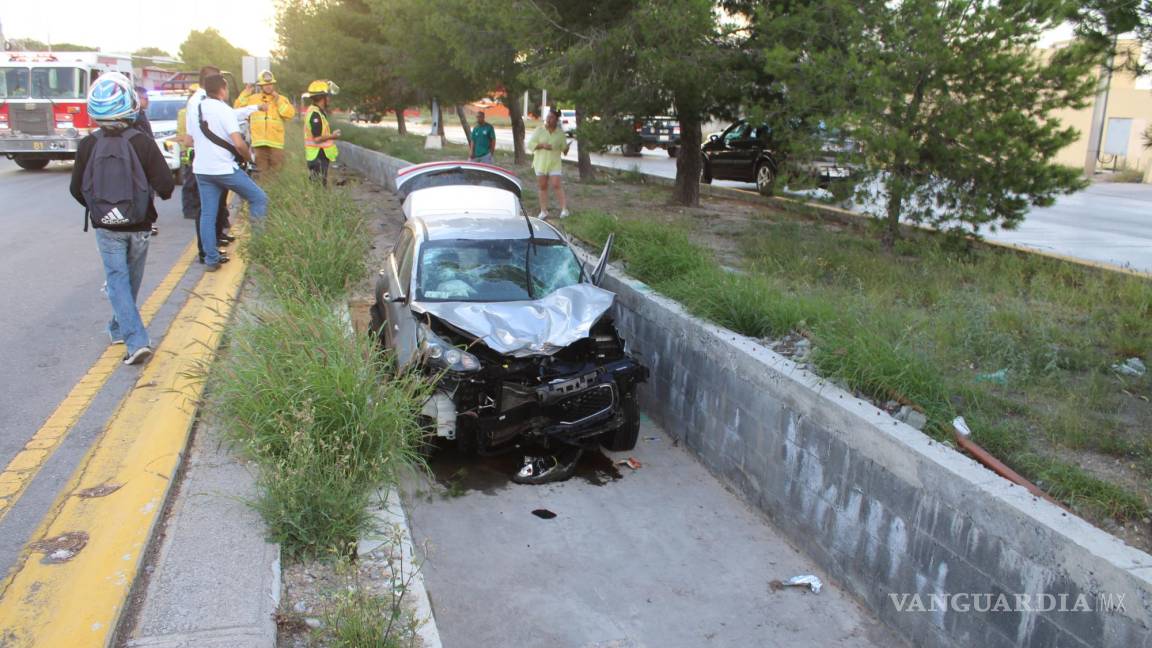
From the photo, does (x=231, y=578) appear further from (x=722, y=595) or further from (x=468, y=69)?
(x=468, y=69)

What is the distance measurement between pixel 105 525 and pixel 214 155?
5619 mm

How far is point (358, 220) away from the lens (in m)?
9.84

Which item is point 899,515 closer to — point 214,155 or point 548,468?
point 548,468

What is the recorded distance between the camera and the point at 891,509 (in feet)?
14.4

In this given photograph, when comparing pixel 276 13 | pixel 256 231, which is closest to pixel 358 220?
pixel 256 231

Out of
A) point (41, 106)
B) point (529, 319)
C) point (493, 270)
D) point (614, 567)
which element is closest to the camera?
point (614, 567)

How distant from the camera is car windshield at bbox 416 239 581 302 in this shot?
6250 millimetres

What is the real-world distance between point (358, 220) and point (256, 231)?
3.98 feet

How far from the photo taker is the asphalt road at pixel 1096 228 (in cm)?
1230

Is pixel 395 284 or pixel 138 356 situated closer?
pixel 138 356

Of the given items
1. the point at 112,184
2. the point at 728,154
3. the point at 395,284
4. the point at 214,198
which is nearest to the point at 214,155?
the point at 214,198

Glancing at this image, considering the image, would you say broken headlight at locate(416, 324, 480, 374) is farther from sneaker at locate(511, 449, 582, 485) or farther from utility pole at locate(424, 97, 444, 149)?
utility pole at locate(424, 97, 444, 149)

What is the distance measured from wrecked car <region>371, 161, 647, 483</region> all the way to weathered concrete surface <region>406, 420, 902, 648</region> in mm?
379

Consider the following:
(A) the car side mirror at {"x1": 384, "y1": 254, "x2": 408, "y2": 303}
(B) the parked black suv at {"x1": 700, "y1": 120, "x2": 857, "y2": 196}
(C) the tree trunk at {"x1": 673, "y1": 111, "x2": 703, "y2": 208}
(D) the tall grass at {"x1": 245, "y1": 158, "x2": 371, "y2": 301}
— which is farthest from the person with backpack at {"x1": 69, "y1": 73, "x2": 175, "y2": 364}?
(B) the parked black suv at {"x1": 700, "y1": 120, "x2": 857, "y2": 196}
